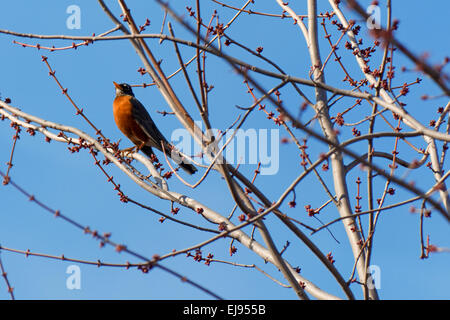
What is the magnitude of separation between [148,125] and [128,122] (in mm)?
310

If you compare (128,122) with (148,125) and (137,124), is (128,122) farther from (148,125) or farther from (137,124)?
(148,125)

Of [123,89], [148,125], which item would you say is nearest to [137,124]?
[148,125]

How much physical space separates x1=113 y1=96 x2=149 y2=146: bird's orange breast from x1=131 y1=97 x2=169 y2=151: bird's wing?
0.18 ft

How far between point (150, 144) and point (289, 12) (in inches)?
108

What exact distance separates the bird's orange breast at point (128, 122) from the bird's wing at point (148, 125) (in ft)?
0.18

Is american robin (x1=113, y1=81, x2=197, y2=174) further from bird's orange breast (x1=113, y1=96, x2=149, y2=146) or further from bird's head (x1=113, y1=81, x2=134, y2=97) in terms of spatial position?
bird's head (x1=113, y1=81, x2=134, y2=97)

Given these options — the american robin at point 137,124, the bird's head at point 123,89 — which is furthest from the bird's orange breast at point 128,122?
the bird's head at point 123,89

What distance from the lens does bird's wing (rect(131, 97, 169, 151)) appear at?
22.3ft

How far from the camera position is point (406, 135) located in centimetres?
253

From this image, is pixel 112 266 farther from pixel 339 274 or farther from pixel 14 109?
pixel 14 109

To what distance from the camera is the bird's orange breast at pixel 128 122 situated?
275 inches

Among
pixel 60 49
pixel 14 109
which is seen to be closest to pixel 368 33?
pixel 60 49

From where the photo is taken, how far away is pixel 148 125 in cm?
706

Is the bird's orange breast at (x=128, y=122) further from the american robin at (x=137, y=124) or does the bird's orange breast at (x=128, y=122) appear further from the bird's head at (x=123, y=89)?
the bird's head at (x=123, y=89)
